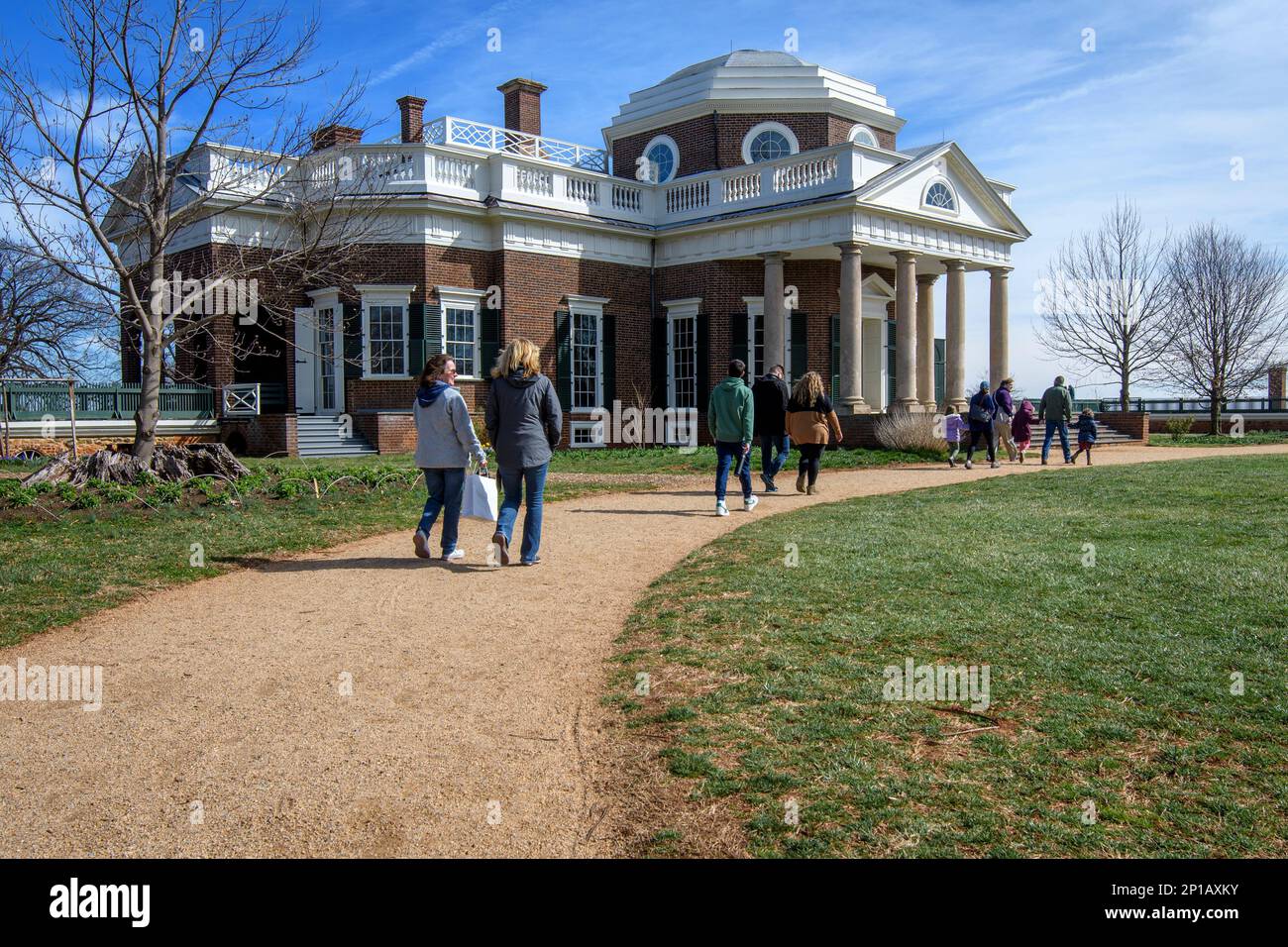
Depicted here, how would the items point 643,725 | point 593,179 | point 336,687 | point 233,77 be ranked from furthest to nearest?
point 593,179 → point 233,77 → point 336,687 → point 643,725

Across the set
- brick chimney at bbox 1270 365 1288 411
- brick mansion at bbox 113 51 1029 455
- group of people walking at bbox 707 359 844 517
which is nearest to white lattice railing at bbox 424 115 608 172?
brick mansion at bbox 113 51 1029 455

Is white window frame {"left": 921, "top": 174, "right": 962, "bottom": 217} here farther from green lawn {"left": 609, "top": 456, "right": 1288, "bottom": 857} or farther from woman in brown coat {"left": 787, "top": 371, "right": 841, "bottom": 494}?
green lawn {"left": 609, "top": 456, "right": 1288, "bottom": 857}

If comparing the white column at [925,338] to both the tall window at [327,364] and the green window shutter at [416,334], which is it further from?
the tall window at [327,364]

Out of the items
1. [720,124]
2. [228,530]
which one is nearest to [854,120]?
[720,124]

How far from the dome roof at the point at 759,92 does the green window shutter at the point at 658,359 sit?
6.64 meters

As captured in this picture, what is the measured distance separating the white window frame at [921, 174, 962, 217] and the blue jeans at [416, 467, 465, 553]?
61.7 feet

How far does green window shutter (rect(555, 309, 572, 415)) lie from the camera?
24.2m

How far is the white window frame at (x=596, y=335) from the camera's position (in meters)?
24.7

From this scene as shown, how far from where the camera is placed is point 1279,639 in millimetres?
5715

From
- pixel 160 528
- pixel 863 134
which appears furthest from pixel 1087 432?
pixel 160 528

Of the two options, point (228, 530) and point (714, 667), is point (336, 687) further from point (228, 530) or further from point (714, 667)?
point (228, 530)

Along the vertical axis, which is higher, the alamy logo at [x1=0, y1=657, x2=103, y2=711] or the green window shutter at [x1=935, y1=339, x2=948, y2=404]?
the green window shutter at [x1=935, y1=339, x2=948, y2=404]
